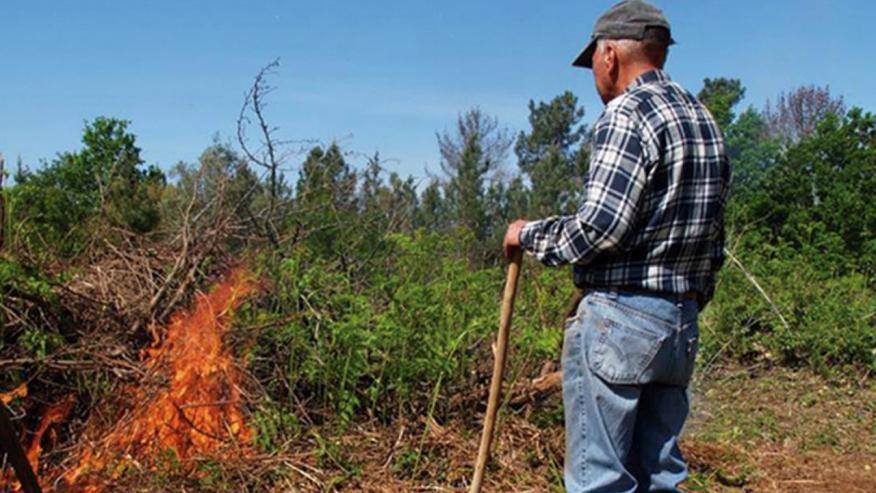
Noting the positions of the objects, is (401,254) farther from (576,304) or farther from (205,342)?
(576,304)

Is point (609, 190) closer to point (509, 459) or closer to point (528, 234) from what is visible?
point (528, 234)

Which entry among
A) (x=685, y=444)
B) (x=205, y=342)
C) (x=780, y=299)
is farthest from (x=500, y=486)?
(x=780, y=299)

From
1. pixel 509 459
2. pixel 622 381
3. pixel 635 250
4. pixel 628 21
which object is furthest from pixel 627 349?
pixel 509 459

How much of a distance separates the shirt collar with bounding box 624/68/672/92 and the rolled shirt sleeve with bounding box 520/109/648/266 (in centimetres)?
17

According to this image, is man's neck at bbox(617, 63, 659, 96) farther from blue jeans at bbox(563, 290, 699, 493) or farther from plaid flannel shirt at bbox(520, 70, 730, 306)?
blue jeans at bbox(563, 290, 699, 493)

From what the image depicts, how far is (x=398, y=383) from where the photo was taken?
4.39 m

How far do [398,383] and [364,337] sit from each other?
31 cm

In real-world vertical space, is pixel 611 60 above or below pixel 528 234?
above

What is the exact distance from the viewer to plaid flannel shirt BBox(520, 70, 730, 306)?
99.3 inches

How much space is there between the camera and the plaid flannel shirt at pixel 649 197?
8.28ft

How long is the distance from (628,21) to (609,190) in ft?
2.03

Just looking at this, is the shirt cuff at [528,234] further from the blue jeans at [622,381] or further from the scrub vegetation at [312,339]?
the scrub vegetation at [312,339]

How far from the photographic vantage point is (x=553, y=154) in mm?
22844

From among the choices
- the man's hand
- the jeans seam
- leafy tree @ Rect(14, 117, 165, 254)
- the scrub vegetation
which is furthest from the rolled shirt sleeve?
leafy tree @ Rect(14, 117, 165, 254)
